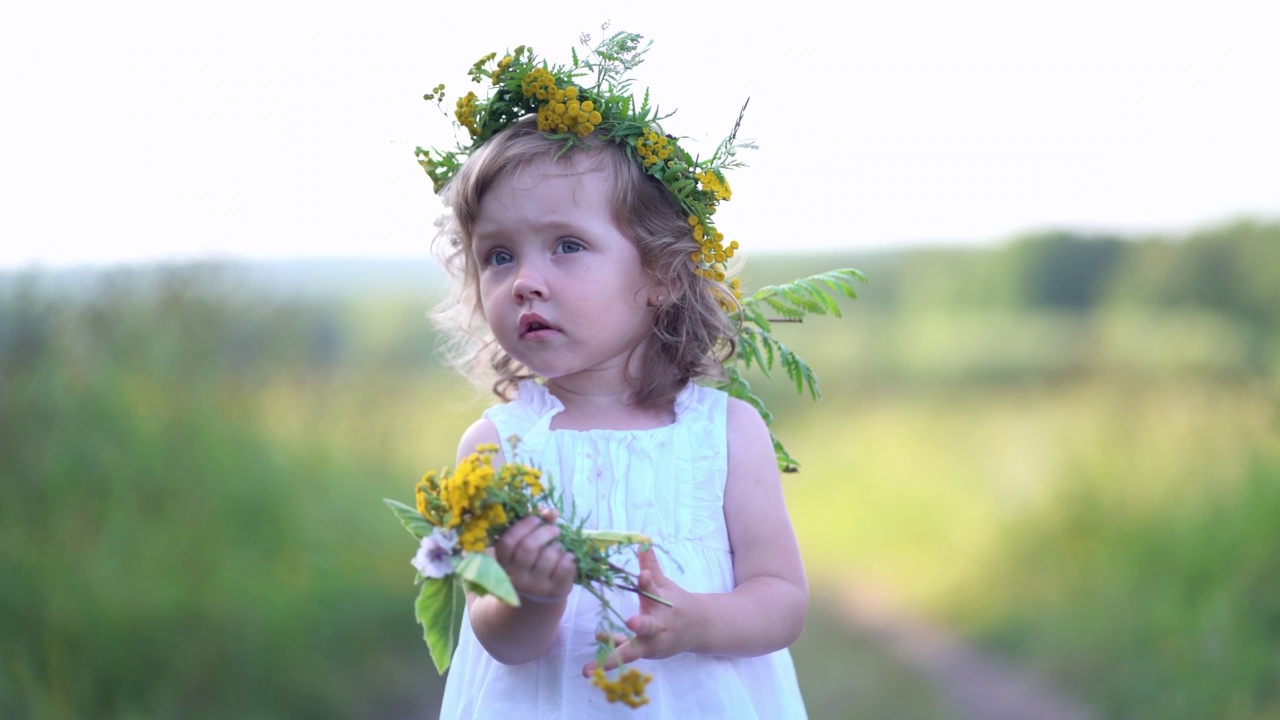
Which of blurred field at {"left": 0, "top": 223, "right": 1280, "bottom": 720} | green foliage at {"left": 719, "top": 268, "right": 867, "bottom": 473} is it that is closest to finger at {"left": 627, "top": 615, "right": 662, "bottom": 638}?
green foliage at {"left": 719, "top": 268, "right": 867, "bottom": 473}

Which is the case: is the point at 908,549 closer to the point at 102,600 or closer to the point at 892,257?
the point at 892,257

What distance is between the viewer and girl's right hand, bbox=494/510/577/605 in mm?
1872

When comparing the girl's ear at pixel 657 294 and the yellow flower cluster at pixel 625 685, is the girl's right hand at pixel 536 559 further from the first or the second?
the girl's ear at pixel 657 294

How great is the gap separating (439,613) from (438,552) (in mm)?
177

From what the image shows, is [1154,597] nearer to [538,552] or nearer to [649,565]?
[649,565]

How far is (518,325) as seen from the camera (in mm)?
2303

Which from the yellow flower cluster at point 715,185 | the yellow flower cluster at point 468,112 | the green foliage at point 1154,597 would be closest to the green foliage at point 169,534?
the yellow flower cluster at point 468,112

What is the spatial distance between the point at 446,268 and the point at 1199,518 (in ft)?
16.3

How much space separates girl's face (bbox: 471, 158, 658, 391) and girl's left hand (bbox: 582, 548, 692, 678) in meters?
0.49

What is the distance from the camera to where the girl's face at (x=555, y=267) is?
90.2 inches

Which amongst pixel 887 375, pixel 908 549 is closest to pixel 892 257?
pixel 887 375

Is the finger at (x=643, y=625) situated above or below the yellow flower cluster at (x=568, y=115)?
below

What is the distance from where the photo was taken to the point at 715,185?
248 centimetres

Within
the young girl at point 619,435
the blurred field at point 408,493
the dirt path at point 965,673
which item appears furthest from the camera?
the dirt path at point 965,673
